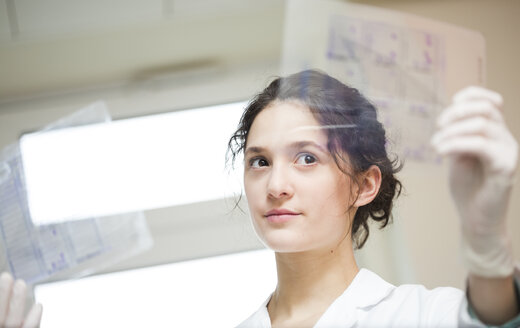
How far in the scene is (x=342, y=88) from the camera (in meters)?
0.96

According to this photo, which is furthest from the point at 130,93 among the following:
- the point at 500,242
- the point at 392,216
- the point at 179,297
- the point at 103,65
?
the point at 500,242

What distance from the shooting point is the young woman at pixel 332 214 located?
72 cm

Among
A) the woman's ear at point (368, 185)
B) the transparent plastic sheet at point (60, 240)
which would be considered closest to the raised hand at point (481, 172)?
the woman's ear at point (368, 185)

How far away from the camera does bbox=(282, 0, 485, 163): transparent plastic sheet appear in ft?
3.09

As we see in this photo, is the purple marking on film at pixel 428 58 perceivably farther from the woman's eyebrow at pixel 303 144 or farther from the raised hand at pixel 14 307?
the raised hand at pixel 14 307

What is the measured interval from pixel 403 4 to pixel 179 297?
649 millimetres

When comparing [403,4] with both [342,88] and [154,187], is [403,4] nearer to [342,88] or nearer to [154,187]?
[342,88]

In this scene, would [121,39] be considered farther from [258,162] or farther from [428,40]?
[428,40]

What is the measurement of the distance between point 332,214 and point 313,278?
0.11 metres

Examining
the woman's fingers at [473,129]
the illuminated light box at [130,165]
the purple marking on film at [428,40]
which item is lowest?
the illuminated light box at [130,165]

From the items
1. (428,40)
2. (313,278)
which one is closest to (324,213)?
(313,278)

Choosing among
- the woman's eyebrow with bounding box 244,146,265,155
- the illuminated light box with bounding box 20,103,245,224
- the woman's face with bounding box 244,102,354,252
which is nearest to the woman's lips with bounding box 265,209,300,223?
the woman's face with bounding box 244,102,354,252

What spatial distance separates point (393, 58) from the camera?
1003 mm

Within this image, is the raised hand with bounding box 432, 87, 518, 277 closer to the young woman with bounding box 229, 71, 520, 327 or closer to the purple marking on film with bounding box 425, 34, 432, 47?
the young woman with bounding box 229, 71, 520, 327
